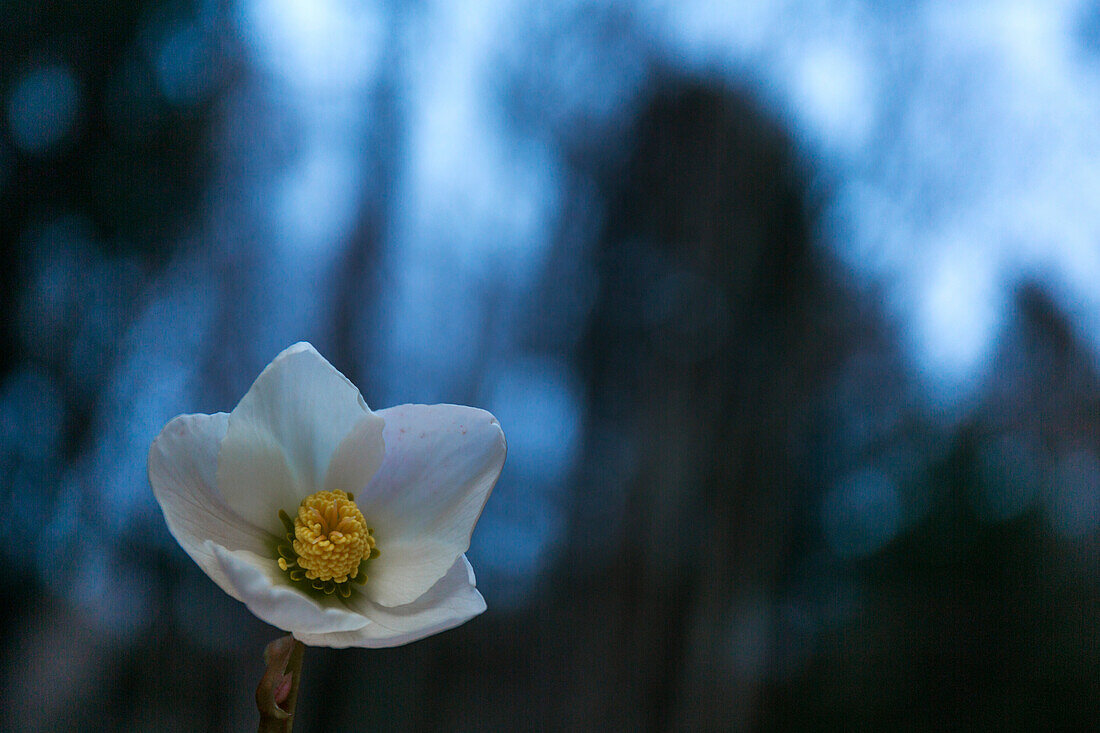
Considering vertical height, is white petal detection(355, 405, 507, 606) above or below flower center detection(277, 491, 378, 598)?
above

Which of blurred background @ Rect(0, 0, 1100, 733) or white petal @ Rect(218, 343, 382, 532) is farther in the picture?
blurred background @ Rect(0, 0, 1100, 733)

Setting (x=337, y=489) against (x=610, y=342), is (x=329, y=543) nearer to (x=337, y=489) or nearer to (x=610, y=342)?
(x=337, y=489)

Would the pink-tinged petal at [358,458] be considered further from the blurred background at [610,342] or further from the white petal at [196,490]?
the blurred background at [610,342]

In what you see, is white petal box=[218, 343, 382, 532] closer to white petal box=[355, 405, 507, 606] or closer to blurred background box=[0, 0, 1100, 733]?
white petal box=[355, 405, 507, 606]

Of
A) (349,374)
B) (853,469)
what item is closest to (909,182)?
(853,469)

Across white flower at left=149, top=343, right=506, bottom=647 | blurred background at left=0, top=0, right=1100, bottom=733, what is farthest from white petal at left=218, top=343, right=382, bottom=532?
blurred background at left=0, top=0, right=1100, bottom=733

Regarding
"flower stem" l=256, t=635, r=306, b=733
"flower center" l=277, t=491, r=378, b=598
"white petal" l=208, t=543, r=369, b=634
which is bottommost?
"flower stem" l=256, t=635, r=306, b=733

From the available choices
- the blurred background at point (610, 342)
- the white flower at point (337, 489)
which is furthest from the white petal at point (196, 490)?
the blurred background at point (610, 342)

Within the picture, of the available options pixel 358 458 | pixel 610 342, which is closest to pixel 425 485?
pixel 358 458
